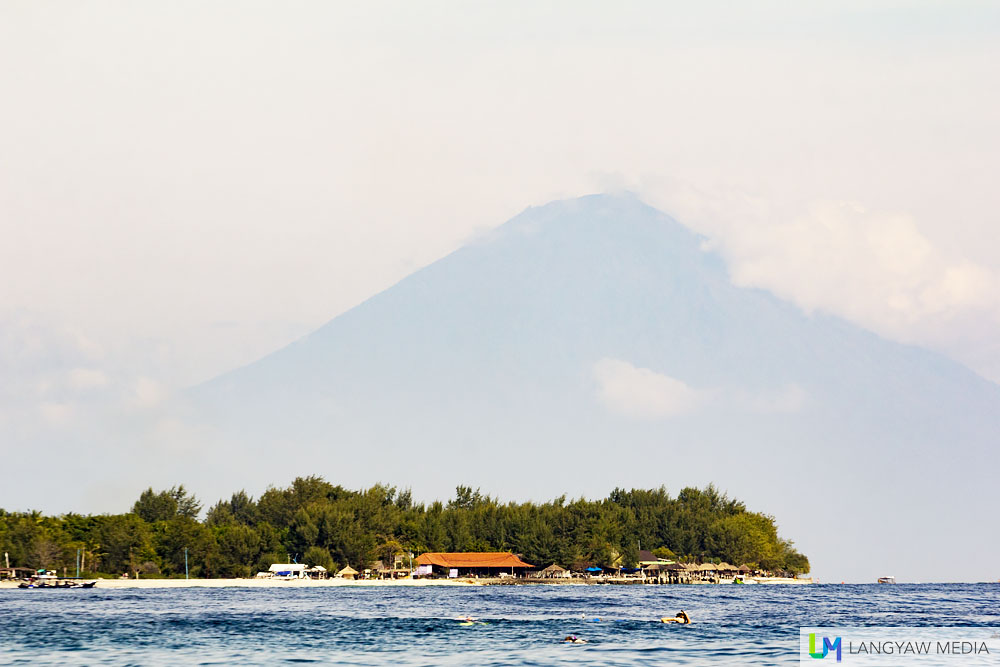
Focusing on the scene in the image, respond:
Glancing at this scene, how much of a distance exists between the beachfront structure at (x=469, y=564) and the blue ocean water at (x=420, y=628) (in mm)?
58995

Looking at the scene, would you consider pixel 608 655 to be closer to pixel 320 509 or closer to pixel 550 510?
pixel 320 509

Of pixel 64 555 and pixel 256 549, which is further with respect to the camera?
pixel 256 549

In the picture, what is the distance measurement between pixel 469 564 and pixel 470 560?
1082 mm

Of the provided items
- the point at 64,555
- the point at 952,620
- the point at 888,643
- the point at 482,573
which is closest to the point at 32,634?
the point at 888,643

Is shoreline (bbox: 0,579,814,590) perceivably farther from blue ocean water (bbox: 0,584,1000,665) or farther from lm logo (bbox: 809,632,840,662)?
lm logo (bbox: 809,632,840,662)

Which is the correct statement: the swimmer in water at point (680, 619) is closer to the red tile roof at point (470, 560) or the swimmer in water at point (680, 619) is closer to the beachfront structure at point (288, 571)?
the beachfront structure at point (288, 571)

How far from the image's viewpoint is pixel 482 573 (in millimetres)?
181625

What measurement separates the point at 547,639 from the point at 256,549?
10357cm

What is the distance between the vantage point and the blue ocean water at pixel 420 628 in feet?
190

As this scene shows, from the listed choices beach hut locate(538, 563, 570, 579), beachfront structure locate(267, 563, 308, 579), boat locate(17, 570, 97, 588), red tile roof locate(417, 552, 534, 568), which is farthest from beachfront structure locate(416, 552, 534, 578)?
boat locate(17, 570, 97, 588)
